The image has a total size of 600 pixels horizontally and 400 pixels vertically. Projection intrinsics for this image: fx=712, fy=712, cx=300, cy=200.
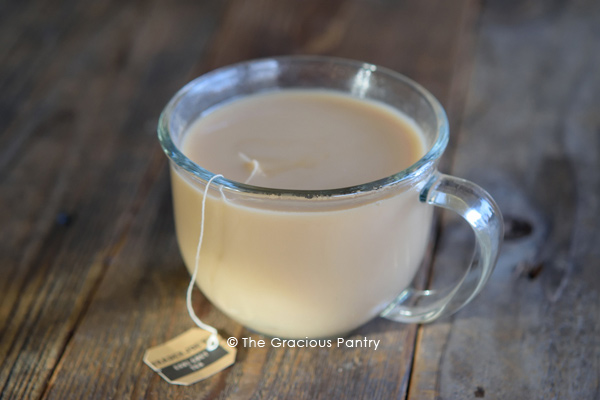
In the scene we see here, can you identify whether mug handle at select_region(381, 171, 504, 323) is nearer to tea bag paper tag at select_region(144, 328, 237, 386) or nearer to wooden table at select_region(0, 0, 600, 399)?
wooden table at select_region(0, 0, 600, 399)

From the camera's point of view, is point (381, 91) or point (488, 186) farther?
point (488, 186)

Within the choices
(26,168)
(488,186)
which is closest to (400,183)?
(488,186)

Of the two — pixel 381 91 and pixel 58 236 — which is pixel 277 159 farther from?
pixel 58 236

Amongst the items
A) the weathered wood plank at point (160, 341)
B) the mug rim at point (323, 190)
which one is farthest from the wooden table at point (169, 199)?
the mug rim at point (323, 190)

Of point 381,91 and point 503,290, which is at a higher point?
point 381,91

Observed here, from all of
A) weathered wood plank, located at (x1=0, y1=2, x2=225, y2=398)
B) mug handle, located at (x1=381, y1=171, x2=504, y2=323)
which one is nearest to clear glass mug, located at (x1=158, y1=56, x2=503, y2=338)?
mug handle, located at (x1=381, y1=171, x2=504, y2=323)

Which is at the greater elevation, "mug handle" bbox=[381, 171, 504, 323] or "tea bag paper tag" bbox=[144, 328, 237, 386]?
"mug handle" bbox=[381, 171, 504, 323]

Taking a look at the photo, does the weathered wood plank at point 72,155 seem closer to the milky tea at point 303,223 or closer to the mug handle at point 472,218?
the milky tea at point 303,223
